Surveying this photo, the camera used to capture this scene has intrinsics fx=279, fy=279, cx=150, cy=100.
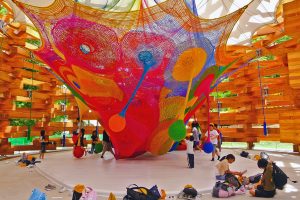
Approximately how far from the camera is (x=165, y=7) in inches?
259

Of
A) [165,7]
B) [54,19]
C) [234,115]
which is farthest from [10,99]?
[234,115]

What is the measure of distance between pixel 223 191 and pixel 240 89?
435 inches

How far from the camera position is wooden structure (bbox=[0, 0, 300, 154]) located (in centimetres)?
1107

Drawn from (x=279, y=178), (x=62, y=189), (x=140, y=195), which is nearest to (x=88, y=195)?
(x=140, y=195)

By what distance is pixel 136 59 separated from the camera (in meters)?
7.44

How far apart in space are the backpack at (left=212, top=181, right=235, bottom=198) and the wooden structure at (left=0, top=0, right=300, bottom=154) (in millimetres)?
7100

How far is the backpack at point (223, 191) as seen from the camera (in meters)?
4.62

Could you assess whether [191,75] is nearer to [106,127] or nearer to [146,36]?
[146,36]

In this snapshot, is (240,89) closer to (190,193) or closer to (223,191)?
(223,191)

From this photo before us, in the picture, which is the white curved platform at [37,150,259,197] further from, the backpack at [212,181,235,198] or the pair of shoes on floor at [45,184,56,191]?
the backpack at [212,181,235,198]

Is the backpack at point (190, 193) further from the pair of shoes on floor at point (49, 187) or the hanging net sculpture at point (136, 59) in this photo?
the hanging net sculpture at point (136, 59)

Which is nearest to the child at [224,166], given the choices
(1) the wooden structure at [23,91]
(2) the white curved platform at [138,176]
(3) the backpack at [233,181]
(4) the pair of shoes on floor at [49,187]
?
(2) the white curved platform at [138,176]

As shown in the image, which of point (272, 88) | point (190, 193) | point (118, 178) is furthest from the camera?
point (272, 88)

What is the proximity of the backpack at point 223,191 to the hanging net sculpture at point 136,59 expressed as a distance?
293cm
